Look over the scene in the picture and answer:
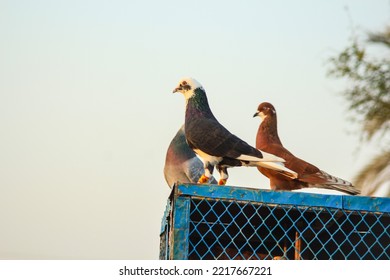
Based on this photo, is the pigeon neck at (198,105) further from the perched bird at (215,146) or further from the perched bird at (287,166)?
the perched bird at (287,166)

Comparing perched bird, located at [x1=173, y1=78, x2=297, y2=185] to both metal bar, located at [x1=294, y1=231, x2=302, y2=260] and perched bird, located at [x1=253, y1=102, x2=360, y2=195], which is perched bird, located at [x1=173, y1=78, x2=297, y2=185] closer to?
perched bird, located at [x1=253, y1=102, x2=360, y2=195]

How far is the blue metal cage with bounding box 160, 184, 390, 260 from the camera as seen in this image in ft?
14.7

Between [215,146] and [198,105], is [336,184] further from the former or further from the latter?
[198,105]

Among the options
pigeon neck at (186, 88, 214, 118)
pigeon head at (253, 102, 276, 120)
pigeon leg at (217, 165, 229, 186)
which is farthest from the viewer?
pigeon head at (253, 102, 276, 120)

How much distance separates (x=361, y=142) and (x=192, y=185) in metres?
6.41

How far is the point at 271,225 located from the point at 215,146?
5.07ft

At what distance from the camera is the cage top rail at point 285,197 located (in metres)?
4.46

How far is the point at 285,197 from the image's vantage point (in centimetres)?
450

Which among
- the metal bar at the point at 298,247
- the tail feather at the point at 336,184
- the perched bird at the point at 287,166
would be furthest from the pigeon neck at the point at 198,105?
the metal bar at the point at 298,247

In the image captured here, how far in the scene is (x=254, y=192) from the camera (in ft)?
14.7

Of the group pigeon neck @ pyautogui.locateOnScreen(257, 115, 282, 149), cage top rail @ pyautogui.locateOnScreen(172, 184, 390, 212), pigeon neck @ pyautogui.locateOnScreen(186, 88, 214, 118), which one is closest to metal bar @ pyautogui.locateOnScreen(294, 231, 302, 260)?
cage top rail @ pyautogui.locateOnScreen(172, 184, 390, 212)

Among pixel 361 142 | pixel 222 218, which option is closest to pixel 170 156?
pixel 361 142

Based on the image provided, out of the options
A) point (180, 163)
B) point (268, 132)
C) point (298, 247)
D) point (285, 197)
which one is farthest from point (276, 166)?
point (180, 163)

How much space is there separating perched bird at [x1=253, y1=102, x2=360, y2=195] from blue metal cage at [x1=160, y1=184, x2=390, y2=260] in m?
1.18
